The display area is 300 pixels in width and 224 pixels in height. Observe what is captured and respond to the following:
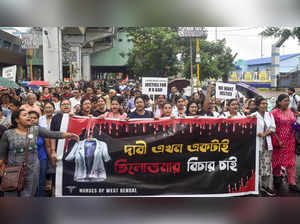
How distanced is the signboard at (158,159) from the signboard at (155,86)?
3097 millimetres

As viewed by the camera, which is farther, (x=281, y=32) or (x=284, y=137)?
(x=281, y=32)

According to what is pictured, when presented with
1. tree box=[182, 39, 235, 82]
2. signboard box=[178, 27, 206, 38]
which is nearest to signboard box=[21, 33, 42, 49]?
signboard box=[178, 27, 206, 38]

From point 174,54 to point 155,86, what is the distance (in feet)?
69.3

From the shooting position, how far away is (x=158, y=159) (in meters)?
4.44

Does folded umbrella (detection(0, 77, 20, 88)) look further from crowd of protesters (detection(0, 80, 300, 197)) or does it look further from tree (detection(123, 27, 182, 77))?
tree (detection(123, 27, 182, 77))

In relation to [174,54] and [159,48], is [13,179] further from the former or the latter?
[159,48]

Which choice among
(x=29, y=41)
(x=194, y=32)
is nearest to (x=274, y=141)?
(x=194, y=32)

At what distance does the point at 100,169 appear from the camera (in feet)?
14.2

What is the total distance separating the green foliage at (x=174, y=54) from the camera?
81.4 ft

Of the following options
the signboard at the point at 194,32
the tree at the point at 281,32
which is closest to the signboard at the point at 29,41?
the signboard at the point at 194,32
